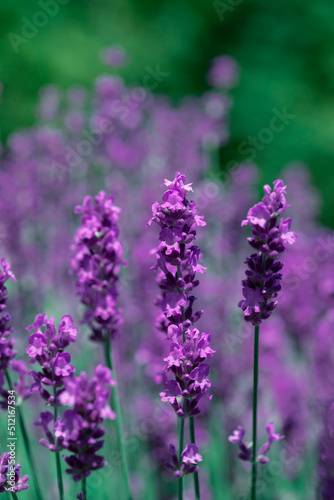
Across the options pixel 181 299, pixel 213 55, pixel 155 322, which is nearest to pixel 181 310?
pixel 181 299

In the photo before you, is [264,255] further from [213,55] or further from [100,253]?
[213,55]

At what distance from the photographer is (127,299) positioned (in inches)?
104

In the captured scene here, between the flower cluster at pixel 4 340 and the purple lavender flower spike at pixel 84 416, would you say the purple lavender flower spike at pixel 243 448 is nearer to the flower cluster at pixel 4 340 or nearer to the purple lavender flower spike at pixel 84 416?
the purple lavender flower spike at pixel 84 416

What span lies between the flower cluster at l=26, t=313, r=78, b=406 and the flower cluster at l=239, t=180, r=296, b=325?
300 mm

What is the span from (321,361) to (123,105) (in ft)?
5.03

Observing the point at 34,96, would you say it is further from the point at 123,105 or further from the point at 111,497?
the point at 111,497

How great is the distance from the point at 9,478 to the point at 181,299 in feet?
1.34

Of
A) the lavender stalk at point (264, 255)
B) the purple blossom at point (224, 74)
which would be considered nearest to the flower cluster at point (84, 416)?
the lavender stalk at point (264, 255)

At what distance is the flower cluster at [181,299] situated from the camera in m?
0.96

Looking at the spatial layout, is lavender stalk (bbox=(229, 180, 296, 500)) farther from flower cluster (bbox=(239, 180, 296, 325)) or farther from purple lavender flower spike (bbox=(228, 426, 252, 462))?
purple lavender flower spike (bbox=(228, 426, 252, 462))

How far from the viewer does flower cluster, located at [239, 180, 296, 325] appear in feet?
3.23

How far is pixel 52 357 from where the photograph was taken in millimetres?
988

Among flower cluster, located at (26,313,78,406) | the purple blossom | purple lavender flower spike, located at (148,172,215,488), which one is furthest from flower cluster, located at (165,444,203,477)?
the purple blossom

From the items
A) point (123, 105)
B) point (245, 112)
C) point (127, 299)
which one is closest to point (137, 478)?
point (127, 299)
